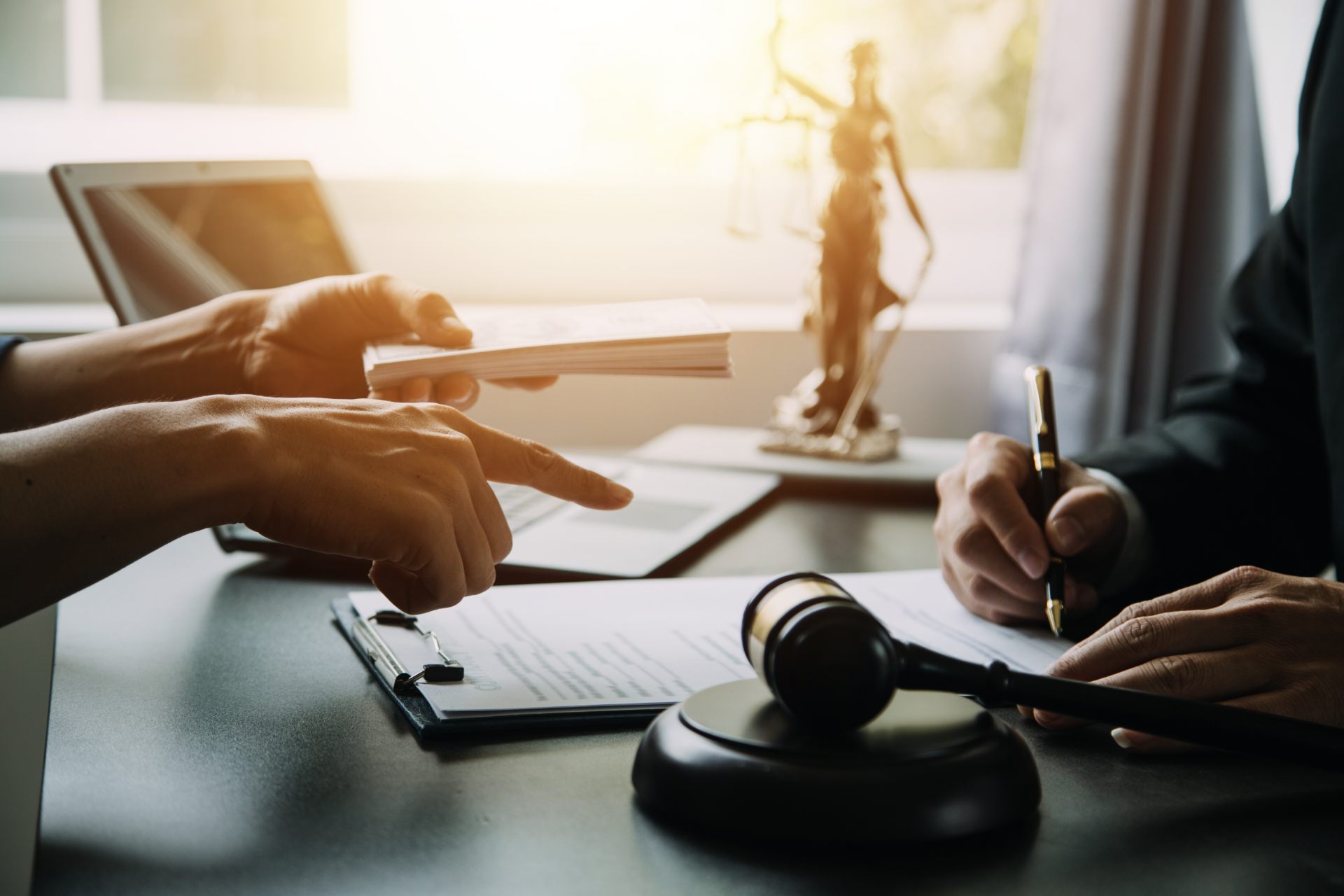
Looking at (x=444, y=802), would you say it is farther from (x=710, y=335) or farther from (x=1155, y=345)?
(x=1155, y=345)

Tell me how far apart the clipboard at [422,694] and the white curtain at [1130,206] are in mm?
1176

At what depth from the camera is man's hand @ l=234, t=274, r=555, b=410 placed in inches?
38.1

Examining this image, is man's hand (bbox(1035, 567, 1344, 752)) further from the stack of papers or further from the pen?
the stack of papers

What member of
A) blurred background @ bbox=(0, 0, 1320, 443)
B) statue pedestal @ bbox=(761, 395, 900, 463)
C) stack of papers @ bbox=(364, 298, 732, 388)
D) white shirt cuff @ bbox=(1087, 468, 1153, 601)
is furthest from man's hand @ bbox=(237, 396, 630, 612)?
blurred background @ bbox=(0, 0, 1320, 443)

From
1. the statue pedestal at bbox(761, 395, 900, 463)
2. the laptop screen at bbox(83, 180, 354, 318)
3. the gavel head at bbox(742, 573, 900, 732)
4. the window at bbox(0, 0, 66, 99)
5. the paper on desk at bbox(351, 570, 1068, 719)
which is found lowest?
the statue pedestal at bbox(761, 395, 900, 463)

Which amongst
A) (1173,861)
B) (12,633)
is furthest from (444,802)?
(12,633)

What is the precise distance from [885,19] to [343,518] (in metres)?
1.79

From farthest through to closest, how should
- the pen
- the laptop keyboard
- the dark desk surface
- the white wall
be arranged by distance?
the white wall
the laptop keyboard
the pen
the dark desk surface

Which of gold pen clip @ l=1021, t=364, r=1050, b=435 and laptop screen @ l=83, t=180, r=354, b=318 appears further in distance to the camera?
laptop screen @ l=83, t=180, r=354, b=318

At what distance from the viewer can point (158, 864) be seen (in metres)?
0.45

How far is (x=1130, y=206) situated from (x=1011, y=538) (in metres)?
1.08

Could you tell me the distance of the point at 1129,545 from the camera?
0.95m

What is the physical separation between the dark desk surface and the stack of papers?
0.27 metres

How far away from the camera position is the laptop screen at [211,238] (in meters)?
1.13
